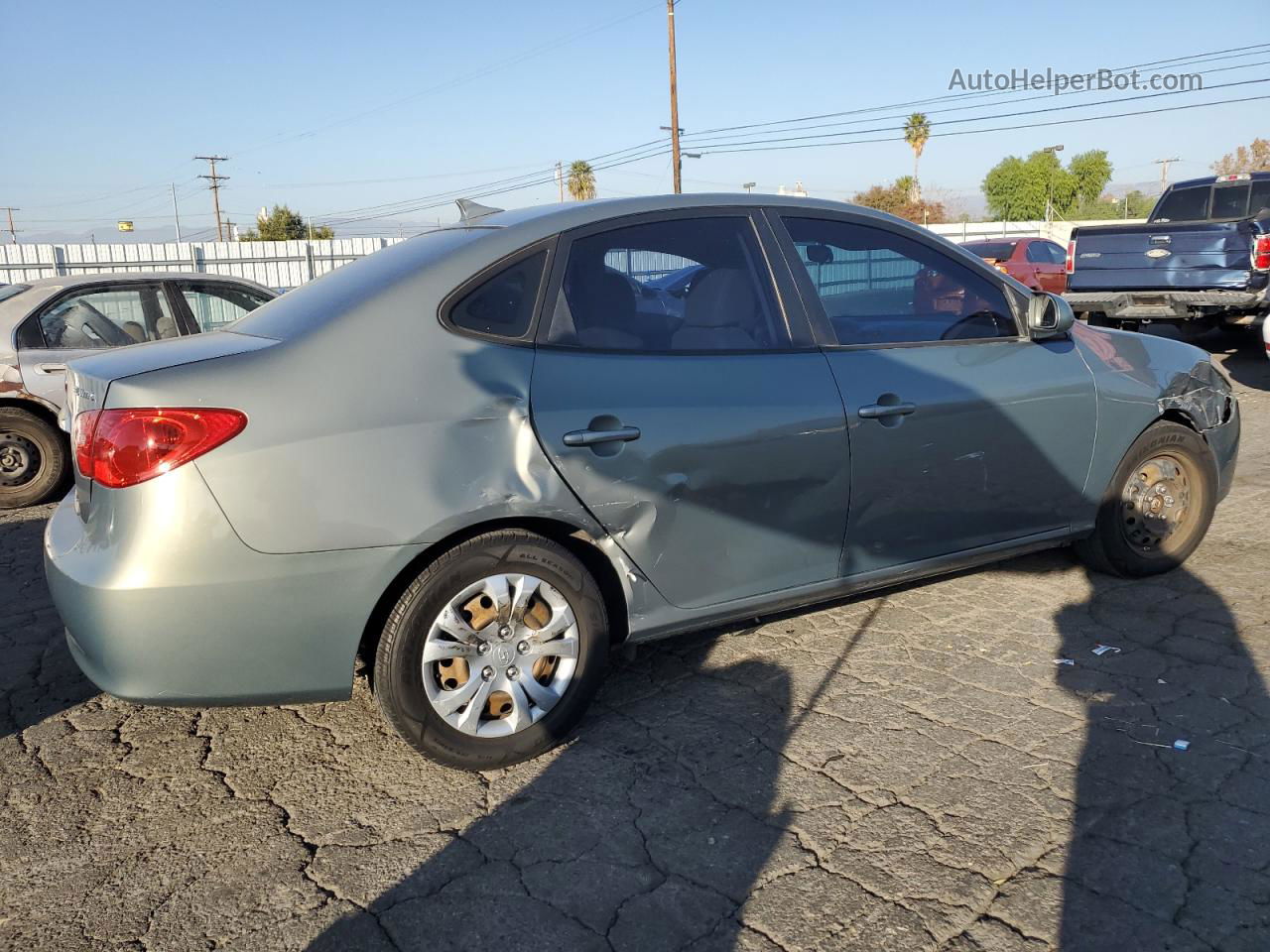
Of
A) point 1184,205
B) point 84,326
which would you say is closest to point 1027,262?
point 1184,205

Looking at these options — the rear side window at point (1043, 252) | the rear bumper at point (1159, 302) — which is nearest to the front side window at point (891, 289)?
the rear bumper at point (1159, 302)

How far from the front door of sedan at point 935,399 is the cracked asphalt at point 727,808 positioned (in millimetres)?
503

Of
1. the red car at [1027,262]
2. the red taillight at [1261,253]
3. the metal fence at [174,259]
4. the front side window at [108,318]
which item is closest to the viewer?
the front side window at [108,318]

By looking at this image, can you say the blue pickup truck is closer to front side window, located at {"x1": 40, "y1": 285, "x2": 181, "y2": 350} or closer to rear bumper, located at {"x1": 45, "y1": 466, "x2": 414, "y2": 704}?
front side window, located at {"x1": 40, "y1": 285, "x2": 181, "y2": 350}

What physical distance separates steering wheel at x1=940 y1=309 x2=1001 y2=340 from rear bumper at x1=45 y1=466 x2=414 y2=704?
7.45 feet

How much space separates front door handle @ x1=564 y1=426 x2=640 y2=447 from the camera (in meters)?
3.03

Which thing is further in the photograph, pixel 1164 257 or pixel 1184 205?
pixel 1184 205

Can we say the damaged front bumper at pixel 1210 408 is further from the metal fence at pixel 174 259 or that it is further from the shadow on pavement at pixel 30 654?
the metal fence at pixel 174 259

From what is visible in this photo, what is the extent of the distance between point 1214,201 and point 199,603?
14579 millimetres

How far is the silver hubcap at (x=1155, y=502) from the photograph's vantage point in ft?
14.6

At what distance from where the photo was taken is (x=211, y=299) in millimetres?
7480

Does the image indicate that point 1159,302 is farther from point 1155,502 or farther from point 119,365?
point 119,365

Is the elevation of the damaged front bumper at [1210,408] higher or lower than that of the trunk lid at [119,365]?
lower

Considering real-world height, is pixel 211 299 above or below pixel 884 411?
above
